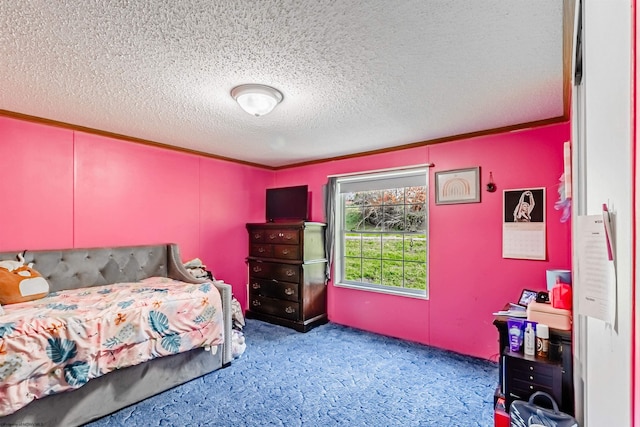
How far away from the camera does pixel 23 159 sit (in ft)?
9.50

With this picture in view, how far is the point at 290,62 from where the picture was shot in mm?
1921

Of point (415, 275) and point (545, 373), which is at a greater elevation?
point (415, 275)

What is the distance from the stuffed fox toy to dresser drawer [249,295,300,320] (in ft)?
7.73

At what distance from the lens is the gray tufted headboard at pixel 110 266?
298 cm

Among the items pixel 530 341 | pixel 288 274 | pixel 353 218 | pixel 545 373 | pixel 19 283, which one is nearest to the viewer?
pixel 545 373

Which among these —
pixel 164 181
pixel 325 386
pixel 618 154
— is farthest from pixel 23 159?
pixel 618 154

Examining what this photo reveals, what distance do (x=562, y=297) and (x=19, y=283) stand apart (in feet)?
12.8

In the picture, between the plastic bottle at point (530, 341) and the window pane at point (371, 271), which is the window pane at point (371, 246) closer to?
the window pane at point (371, 271)

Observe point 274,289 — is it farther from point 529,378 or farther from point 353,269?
point 529,378

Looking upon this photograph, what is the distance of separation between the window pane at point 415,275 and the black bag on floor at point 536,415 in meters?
1.90

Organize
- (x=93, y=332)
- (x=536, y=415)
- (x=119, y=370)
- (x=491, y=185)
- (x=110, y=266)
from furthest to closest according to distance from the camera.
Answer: (x=110, y=266), (x=491, y=185), (x=119, y=370), (x=93, y=332), (x=536, y=415)

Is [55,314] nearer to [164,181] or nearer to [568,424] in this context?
[164,181]

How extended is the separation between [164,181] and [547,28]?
3.76 m

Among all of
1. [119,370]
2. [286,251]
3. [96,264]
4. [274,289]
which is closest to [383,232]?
[286,251]
